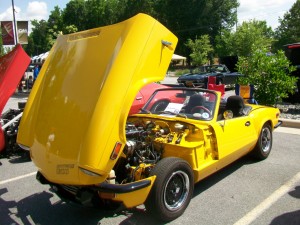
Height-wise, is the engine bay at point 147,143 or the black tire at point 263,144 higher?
the engine bay at point 147,143

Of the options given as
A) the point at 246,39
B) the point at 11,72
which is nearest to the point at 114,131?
the point at 11,72

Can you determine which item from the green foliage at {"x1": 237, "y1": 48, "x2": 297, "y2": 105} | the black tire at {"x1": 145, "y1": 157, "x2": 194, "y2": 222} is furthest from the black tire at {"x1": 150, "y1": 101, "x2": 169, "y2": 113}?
the green foliage at {"x1": 237, "y1": 48, "x2": 297, "y2": 105}

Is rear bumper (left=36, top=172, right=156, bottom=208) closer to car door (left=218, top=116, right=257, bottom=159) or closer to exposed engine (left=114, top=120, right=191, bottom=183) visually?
exposed engine (left=114, top=120, right=191, bottom=183)

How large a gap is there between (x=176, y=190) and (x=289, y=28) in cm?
6441

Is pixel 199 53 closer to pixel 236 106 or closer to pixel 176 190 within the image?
pixel 236 106

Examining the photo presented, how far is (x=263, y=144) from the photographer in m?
6.14

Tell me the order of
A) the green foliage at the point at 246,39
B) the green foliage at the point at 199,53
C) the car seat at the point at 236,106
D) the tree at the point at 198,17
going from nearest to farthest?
the car seat at the point at 236,106 < the green foliage at the point at 246,39 < the green foliage at the point at 199,53 < the tree at the point at 198,17

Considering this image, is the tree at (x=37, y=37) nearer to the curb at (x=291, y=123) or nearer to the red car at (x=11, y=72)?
the curb at (x=291, y=123)

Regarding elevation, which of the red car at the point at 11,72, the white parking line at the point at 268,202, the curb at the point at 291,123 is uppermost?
the red car at the point at 11,72

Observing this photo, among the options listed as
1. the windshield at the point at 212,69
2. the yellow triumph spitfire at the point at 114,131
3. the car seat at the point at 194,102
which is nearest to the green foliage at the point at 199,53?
the windshield at the point at 212,69

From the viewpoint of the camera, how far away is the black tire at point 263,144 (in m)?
5.90

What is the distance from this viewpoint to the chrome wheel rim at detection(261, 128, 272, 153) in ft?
20.0

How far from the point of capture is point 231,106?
561 cm

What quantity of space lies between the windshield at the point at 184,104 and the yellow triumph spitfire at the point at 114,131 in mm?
99
